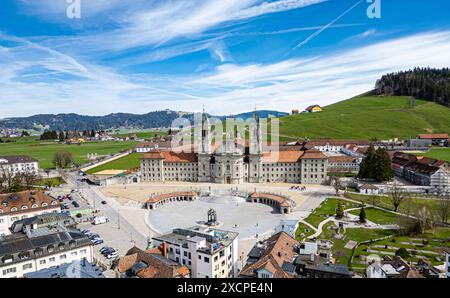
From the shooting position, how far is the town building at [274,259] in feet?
85.5

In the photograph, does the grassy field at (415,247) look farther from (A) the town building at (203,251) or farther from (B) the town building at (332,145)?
(B) the town building at (332,145)

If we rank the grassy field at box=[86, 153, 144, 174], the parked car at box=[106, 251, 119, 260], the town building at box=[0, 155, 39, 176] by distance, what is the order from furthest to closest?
the grassy field at box=[86, 153, 144, 174] → the town building at box=[0, 155, 39, 176] → the parked car at box=[106, 251, 119, 260]

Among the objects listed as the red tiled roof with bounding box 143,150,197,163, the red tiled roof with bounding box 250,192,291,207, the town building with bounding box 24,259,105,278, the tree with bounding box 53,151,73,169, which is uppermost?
the red tiled roof with bounding box 143,150,197,163

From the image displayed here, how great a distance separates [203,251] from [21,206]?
35.8m

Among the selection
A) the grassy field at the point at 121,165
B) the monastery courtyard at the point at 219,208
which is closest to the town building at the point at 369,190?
the monastery courtyard at the point at 219,208

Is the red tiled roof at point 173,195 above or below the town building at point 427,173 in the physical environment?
below

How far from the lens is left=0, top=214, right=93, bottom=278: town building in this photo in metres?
29.0

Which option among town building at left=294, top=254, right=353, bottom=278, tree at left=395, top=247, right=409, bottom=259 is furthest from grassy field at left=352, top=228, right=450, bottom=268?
town building at left=294, top=254, right=353, bottom=278

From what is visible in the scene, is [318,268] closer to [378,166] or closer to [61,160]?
[378,166]

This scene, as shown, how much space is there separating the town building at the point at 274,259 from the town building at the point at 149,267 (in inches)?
230

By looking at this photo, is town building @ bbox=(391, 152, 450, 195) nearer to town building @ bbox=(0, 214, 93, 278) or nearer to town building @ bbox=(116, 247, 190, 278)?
town building @ bbox=(116, 247, 190, 278)

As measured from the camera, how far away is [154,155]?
89312mm

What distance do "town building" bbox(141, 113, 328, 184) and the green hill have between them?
63.4 metres
